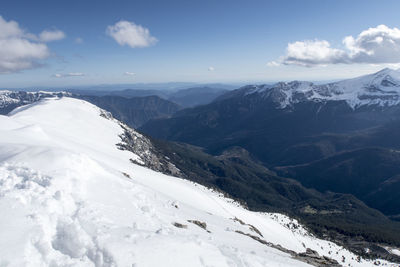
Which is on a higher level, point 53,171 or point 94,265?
point 53,171

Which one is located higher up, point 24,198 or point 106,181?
point 24,198

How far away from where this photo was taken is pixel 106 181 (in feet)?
124

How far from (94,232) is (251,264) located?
44.6ft

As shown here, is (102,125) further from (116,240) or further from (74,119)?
(116,240)

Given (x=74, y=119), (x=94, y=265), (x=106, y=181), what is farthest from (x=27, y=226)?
(x=74, y=119)

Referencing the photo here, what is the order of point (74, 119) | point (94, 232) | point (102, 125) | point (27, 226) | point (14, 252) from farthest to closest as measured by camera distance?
point (102, 125) → point (74, 119) → point (94, 232) → point (27, 226) → point (14, 252)

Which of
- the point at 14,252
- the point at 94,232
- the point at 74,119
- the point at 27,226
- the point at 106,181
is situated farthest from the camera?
the point at 74,119

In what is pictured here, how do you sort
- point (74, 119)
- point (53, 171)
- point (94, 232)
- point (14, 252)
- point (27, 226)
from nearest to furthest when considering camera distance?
point (14, 252) → point (27, 226) → point (94, 232) → point (53, 171) → point (74, 119)

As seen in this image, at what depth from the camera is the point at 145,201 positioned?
1497 inches

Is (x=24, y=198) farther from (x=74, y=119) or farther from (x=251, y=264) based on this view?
(x=74, y=119)

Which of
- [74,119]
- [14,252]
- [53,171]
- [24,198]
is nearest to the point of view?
[14,252]

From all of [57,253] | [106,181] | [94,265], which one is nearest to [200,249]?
[94,265]

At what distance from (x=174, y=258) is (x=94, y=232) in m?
6.96

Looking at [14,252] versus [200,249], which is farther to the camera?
[200,249]
